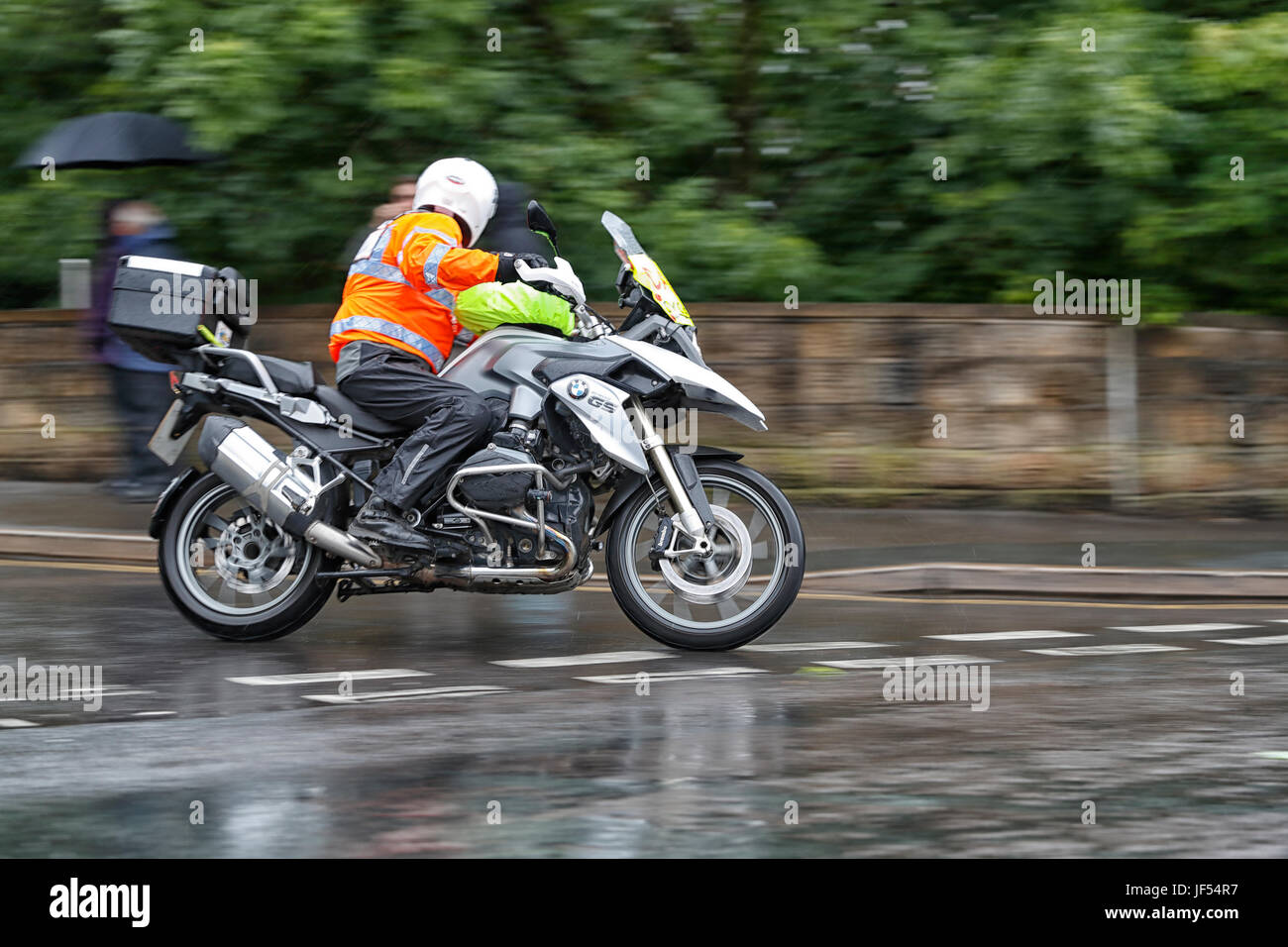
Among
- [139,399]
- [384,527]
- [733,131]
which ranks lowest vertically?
[384,527]

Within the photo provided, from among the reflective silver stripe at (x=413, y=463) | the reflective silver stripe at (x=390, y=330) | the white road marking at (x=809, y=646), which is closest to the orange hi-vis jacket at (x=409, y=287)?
the reflective silver stripe at (x=390, y=330)

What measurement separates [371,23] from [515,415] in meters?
5.97

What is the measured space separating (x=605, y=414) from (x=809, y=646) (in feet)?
4.68

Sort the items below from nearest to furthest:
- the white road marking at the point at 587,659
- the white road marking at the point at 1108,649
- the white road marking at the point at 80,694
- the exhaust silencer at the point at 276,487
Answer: the white road marking at the point at 80,694
the white road marking at the point at 587,659
the exhaust silencer at the point at 276,487
the white road marking at the point at 1108,649

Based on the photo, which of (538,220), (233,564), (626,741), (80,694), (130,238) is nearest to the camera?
(626,741)

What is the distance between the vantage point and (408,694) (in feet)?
24.7

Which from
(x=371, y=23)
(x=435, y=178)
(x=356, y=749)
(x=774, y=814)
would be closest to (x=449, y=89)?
(x=371, y=23)

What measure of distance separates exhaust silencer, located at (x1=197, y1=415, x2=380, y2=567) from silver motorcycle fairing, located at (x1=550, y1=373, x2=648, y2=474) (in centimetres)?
104

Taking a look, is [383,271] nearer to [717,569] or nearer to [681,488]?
[681,488]

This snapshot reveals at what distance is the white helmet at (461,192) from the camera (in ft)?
28.1

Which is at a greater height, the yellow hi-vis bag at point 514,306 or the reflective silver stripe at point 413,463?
the yellow hi-vis bag at point 514,306

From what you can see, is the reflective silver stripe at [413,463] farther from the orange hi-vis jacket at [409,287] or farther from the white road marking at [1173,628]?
the white road marking at [1173,628]

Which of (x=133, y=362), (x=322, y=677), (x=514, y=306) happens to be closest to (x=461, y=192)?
(x=514, y=306)

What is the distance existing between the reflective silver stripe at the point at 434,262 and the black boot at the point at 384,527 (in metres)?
0.91
